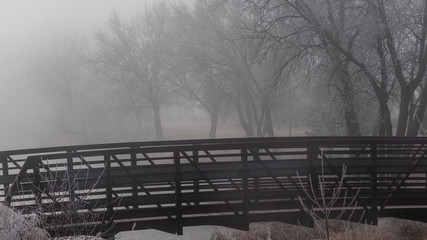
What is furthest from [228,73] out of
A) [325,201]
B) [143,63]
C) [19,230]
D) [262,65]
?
[19,230]

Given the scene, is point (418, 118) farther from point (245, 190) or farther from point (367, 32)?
point (245, 190)

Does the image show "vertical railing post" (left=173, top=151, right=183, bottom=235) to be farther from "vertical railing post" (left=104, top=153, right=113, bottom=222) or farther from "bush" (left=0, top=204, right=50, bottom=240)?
"bush" (left=0, top=204, right=50, bottom=240)

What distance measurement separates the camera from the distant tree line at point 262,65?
606 inches

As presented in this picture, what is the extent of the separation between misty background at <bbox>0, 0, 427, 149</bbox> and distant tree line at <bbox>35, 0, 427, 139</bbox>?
79 millimetres

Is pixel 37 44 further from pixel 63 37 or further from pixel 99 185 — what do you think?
pixel 99 185

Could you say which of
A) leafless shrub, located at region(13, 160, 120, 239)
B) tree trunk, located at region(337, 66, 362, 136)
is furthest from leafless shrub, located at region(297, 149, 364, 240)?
tree trunk, located at region(337, 66, 362, 136)

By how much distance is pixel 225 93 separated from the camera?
27.5 meters

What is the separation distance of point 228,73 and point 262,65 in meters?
2.70

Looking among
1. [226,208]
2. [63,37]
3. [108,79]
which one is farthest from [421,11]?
[63,37]

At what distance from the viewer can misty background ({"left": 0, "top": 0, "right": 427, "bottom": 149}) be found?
612 inches

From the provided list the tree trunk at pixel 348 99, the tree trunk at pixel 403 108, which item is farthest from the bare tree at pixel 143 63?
the tree trunk at pixel 403 108

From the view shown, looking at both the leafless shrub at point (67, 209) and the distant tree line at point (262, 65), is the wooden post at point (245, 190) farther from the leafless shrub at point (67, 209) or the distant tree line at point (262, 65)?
the distant tree line at point (262, 65)

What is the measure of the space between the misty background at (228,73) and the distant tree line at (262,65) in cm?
8

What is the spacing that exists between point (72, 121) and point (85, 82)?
7.40 m
